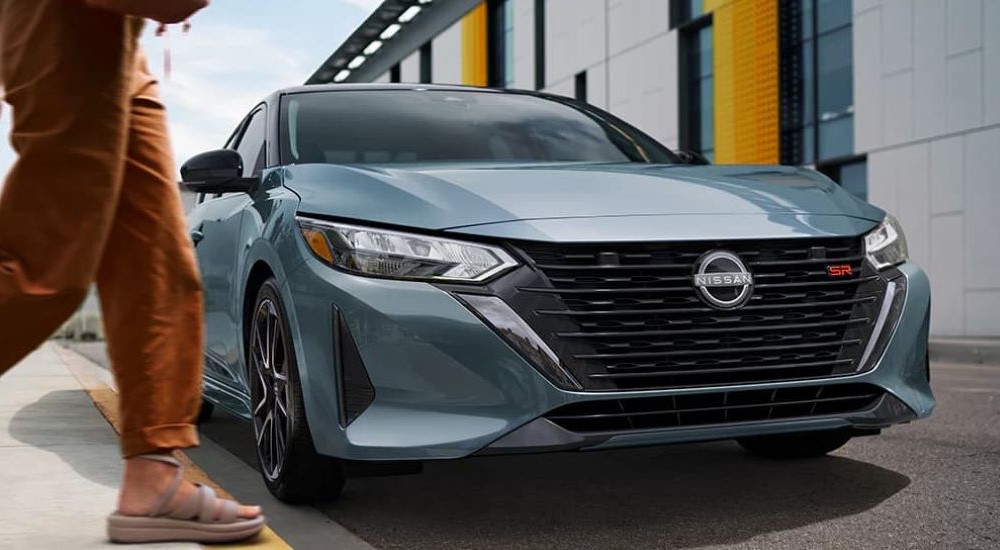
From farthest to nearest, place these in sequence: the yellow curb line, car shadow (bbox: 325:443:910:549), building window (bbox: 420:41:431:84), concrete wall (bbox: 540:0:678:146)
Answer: building window (bbox: 420:41:431:84), concrete wall (bbox: 540:0:678:146), car shadow (bbox: 325:443:910:549), the yellow curb line

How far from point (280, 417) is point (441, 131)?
1.37 meters

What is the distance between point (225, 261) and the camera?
4.54 metres

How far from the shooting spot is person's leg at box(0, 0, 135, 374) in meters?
2.46

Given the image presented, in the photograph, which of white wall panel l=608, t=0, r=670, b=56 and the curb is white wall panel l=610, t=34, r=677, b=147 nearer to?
white wall panel l=608, t=0, r=670, b=56

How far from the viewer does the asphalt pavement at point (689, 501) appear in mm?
3283

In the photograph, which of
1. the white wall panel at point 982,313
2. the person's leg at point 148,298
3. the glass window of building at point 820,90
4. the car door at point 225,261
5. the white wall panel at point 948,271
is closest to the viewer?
the person's leg at point 148,298

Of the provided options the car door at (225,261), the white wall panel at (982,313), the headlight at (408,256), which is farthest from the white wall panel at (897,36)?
the headlight at (408,256)

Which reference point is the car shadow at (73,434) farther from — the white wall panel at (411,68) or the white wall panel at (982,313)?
the white wall panel at (411,68)

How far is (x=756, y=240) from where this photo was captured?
3.46 meters

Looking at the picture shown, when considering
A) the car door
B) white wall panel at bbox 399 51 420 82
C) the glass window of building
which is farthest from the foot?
white wall panel at bbox 399 51 420 82

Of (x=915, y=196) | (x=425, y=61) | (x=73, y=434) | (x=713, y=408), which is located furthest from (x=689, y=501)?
(x=425, y=61)

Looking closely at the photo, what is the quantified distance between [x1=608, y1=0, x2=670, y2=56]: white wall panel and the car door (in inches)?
800

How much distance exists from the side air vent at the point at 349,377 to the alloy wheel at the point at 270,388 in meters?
0.35

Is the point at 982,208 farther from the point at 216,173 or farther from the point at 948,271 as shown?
the point at 216,173
